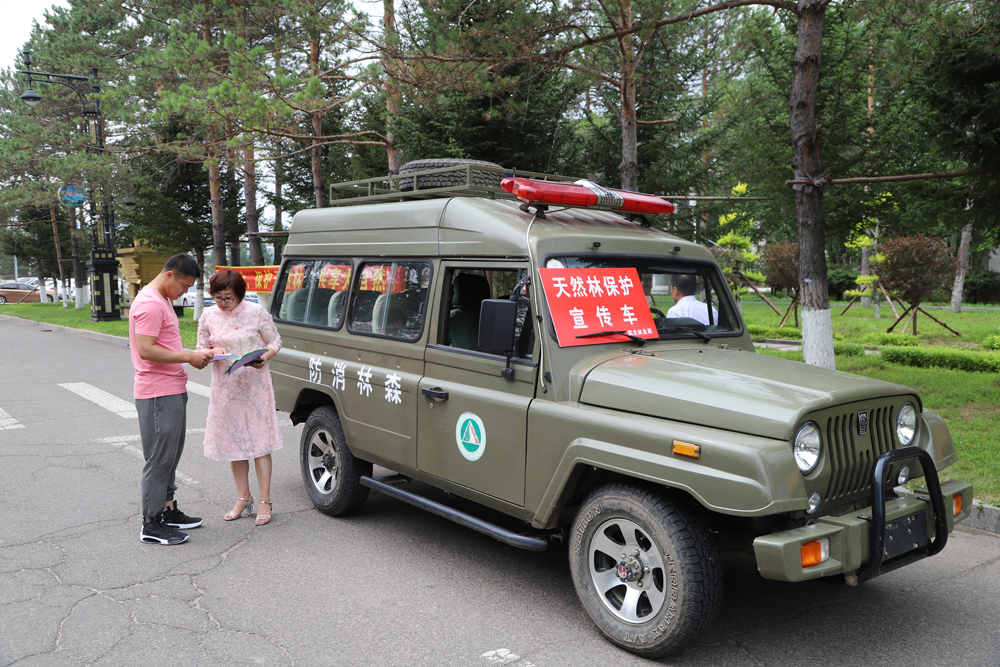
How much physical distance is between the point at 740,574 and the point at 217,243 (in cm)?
2127

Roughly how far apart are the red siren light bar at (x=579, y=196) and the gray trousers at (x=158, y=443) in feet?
8.97

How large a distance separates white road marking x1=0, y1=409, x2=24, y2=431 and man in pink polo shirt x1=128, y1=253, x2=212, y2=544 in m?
4.79

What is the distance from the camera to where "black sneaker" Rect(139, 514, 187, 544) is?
197 inches

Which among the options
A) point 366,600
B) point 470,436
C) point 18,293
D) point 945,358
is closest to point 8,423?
point 366,600

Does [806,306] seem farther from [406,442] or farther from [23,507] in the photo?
[23,507]

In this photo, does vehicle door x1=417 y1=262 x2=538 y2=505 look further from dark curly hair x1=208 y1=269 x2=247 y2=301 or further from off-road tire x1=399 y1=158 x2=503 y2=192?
dark curly hair x1=208 y1=269 x2=247 y2=301

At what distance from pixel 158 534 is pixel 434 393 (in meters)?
2.24

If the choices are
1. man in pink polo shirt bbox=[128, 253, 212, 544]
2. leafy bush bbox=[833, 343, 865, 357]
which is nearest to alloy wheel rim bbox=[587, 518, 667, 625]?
man in pink polo shirt bbox=[128, 253, 212, 544]

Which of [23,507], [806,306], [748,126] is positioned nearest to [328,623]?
[23,507]

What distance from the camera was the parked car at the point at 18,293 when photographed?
50.4 m

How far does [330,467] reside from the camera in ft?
18.7

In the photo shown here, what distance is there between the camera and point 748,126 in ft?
47.0

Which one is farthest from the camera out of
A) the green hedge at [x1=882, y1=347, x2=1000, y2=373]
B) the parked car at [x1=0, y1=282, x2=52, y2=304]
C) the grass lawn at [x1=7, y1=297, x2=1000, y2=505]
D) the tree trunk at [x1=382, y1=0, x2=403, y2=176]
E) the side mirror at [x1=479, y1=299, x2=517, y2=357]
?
the parked car at [x1=0, y1=282, x2=52, y2=304]

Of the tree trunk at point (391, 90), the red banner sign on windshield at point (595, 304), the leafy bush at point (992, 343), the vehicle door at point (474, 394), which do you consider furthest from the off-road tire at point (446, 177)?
the leafy bush at point (992, 343)
